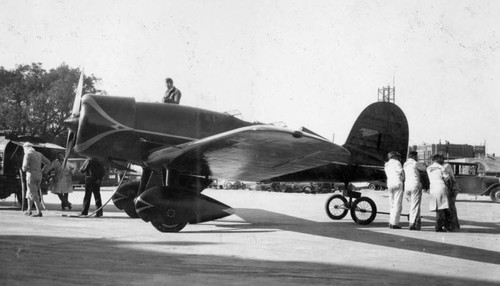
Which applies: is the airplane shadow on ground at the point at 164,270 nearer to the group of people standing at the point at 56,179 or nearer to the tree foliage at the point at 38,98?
the group of people standing at the point at 56,179

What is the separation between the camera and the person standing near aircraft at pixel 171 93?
32.2 feet

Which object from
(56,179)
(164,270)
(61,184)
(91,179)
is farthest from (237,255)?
(56,179)

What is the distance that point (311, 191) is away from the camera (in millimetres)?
36062

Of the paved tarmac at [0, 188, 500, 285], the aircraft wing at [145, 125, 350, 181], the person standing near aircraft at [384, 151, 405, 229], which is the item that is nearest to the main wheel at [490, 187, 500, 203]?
the paved tarmac at [0, 188, 500, 285]

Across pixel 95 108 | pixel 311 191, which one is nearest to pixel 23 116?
pixel 311 191

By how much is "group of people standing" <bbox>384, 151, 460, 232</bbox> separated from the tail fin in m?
1.37

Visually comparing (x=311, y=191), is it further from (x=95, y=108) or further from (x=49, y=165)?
(x=95, y=108)

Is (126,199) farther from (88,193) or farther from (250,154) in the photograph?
(250,154)

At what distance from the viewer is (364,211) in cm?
1124

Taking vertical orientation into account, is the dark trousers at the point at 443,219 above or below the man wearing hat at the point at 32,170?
below

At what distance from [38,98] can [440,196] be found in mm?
39395

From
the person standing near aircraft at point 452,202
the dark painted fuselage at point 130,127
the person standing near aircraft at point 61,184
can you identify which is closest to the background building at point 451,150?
the person standing near aircraft at point 452,202

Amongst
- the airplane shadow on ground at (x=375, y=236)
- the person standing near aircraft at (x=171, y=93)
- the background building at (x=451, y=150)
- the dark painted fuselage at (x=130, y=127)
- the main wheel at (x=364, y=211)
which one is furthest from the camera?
the background building at (x=451, y=150)

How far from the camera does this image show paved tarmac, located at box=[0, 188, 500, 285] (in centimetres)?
468
